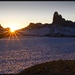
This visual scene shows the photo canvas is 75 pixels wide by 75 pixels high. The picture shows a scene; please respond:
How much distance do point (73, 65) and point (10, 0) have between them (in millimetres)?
6819

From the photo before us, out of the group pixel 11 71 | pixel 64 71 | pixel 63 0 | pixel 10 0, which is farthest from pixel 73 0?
pixel 11 71

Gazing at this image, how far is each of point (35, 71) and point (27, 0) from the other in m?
6.09

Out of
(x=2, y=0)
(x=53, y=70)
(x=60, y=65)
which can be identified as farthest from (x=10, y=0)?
(x=60, y=65)

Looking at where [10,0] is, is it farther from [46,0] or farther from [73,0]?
[73,0]

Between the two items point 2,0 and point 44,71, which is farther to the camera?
point 44,71

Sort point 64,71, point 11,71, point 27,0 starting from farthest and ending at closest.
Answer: point 11,71 < point 64,71 < point 27,0

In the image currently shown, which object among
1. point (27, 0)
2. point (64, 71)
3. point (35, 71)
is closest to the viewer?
point (27, 0)

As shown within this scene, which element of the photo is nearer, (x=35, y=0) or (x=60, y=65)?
(x=35, y=0)

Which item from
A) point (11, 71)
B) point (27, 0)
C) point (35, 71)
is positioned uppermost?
point (27, 0)

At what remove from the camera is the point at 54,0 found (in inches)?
294

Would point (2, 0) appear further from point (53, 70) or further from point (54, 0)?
point (53, 70)

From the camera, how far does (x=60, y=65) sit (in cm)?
1302

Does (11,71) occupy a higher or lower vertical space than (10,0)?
lower

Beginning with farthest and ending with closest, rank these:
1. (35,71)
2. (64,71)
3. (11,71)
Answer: (11,71) < (35,71) < (64,71)
